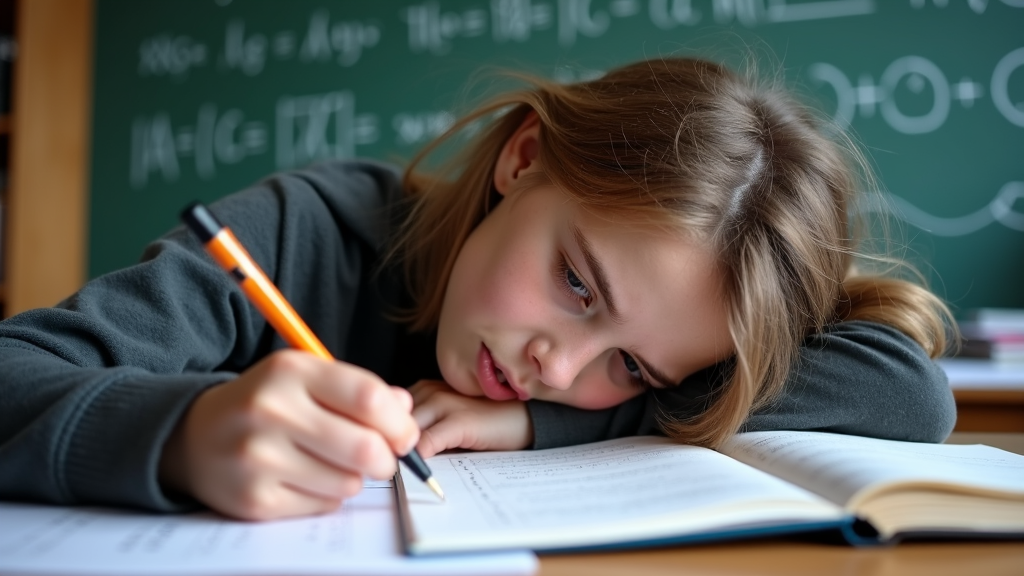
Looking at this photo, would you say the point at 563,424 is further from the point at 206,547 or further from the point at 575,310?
the point at 206,547

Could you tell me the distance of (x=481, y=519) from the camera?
0.44m

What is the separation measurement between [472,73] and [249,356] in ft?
3.18

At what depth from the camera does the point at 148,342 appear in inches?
26.0

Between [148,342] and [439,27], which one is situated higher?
[439,27]

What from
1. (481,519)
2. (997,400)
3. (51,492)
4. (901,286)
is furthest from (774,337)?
(997,400)

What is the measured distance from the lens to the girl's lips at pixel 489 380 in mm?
754

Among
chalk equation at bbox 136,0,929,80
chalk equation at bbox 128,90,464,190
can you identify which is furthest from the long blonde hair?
chalk equation at bbox 128,90,464,190

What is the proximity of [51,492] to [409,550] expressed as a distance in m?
0.24

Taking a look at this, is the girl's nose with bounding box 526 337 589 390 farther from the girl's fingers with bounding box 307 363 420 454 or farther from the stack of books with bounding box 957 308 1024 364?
the stack of books with bounding box 957 308 1024 364

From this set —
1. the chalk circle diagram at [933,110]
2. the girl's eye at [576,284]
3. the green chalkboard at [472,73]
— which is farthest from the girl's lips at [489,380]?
the chalk circle diagram at [933,110]

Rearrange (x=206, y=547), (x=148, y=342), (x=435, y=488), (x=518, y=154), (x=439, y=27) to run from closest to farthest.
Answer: (x=206, y=547) < (x=435, y=488) < (x=148, y=342) < (x=518, y=154) < (x=439, y=27)

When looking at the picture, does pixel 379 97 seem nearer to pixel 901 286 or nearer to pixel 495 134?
pixel 495 134

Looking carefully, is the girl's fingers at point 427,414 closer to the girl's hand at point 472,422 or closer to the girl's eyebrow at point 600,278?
the girl's hand at point 472,422

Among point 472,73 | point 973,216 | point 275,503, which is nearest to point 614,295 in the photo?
point 275,503
